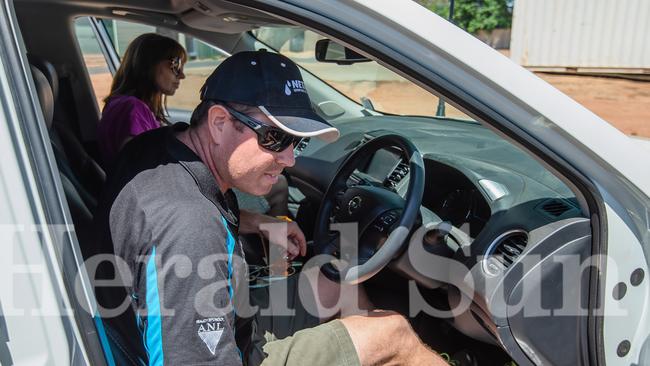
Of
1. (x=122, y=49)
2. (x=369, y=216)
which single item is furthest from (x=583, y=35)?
(x=369, y=216)

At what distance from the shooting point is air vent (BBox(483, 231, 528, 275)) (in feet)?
5.29

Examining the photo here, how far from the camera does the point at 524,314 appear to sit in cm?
150

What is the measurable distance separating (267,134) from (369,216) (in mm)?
639

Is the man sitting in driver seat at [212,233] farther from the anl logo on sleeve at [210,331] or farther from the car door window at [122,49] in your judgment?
the car door window at [122,49]

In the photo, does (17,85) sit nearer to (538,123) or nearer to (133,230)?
(133,230)

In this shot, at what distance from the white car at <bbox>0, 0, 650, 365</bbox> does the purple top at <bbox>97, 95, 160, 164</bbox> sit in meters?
0.23

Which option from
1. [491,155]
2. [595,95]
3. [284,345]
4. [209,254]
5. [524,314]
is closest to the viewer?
[209,254]

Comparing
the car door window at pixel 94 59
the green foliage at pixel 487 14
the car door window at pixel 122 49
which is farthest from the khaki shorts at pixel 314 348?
the green foliage at pixel 487 14

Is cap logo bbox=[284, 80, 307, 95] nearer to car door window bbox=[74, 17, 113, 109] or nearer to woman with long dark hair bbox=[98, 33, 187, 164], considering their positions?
woman with long dark hair bbox=[98, 33, 187, 164]

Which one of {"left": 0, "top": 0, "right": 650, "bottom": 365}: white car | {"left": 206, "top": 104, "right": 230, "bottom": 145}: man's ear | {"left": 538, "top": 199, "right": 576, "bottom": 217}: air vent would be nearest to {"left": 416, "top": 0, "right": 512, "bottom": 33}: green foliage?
{"left": 0, "top": 0, "right": 650, "bottom": 365}: white car

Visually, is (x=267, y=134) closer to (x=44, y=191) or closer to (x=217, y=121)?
(x=217, y=121)

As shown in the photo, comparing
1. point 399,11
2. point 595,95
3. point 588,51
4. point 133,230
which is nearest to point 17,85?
point 133,230

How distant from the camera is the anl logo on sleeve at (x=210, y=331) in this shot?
1210 mm

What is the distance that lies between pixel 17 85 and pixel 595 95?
10.7m
